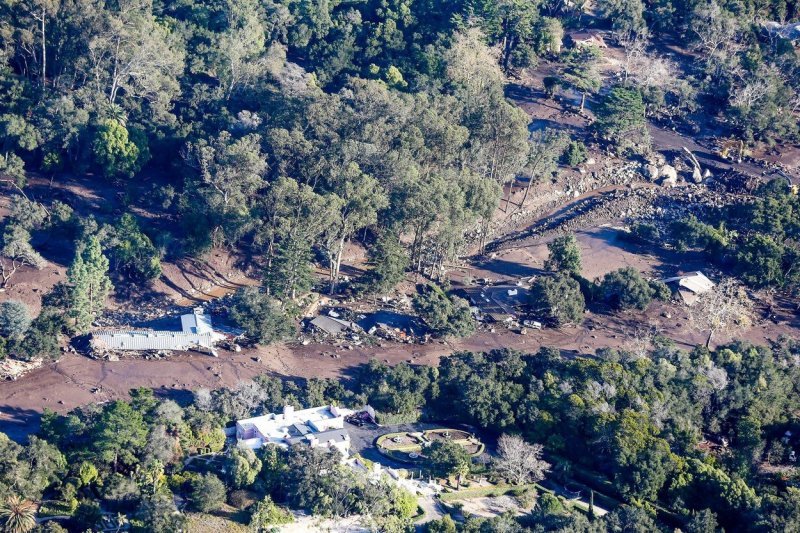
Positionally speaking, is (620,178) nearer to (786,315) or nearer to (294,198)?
(786,315)

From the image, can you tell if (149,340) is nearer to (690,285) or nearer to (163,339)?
(163,339)

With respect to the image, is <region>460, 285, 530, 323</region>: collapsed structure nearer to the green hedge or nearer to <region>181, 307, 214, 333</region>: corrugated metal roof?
the green hedge

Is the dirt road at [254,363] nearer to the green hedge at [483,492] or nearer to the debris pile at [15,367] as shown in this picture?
the debris pile at [15,367]

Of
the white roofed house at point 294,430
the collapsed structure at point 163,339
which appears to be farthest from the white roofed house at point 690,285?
the collapsed structure at point 163,339

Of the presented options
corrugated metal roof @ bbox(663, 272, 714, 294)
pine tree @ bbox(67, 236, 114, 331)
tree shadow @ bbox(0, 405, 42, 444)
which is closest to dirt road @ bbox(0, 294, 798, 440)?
tree shadow @ bbox(0, 405, 42, 444)

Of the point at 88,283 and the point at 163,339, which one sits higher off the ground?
the point at 88,283

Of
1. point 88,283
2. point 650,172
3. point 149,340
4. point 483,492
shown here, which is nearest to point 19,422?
point 149,340
